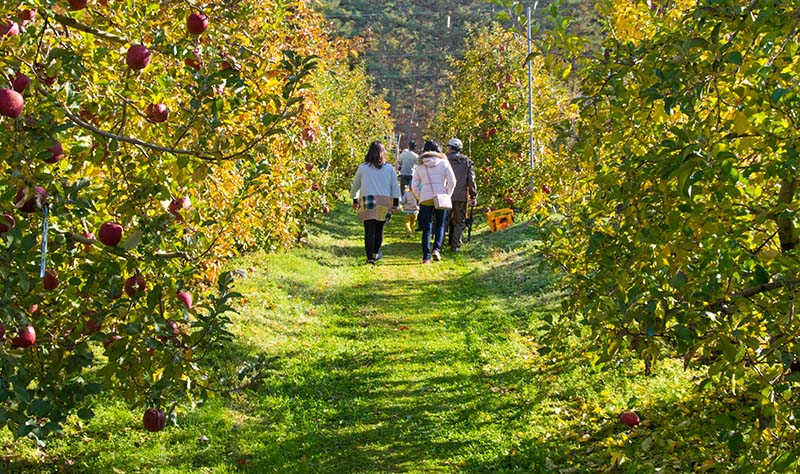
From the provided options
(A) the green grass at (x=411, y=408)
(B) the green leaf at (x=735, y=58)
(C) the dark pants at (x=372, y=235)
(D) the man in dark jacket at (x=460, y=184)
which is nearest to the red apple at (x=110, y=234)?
(A) the green grass at (x=411, y=408)

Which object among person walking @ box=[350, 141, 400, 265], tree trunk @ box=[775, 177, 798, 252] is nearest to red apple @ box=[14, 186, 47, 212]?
tree trunk @ box=[775, 177, 798, 252]

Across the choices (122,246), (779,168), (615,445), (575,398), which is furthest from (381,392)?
(779,168)

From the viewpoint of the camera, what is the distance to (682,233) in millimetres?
2832

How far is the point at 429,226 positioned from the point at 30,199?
9.09m

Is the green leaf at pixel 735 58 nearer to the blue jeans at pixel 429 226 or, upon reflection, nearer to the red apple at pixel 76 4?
the red apple at pixel 76 4

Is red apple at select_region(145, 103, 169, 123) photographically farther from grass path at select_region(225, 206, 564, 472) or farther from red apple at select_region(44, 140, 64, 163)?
grass path at select_region(225, 206, 564, 472)

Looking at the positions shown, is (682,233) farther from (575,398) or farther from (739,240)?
(575,398)

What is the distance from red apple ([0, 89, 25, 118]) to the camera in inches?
81.5

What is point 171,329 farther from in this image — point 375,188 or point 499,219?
point 499,219

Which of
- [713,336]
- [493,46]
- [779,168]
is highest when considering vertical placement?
[493,46]

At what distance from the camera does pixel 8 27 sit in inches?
97.6


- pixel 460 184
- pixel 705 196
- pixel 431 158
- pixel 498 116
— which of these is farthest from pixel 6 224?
pixel 498 116

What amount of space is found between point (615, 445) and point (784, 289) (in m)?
2.30

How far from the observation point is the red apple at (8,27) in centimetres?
245
